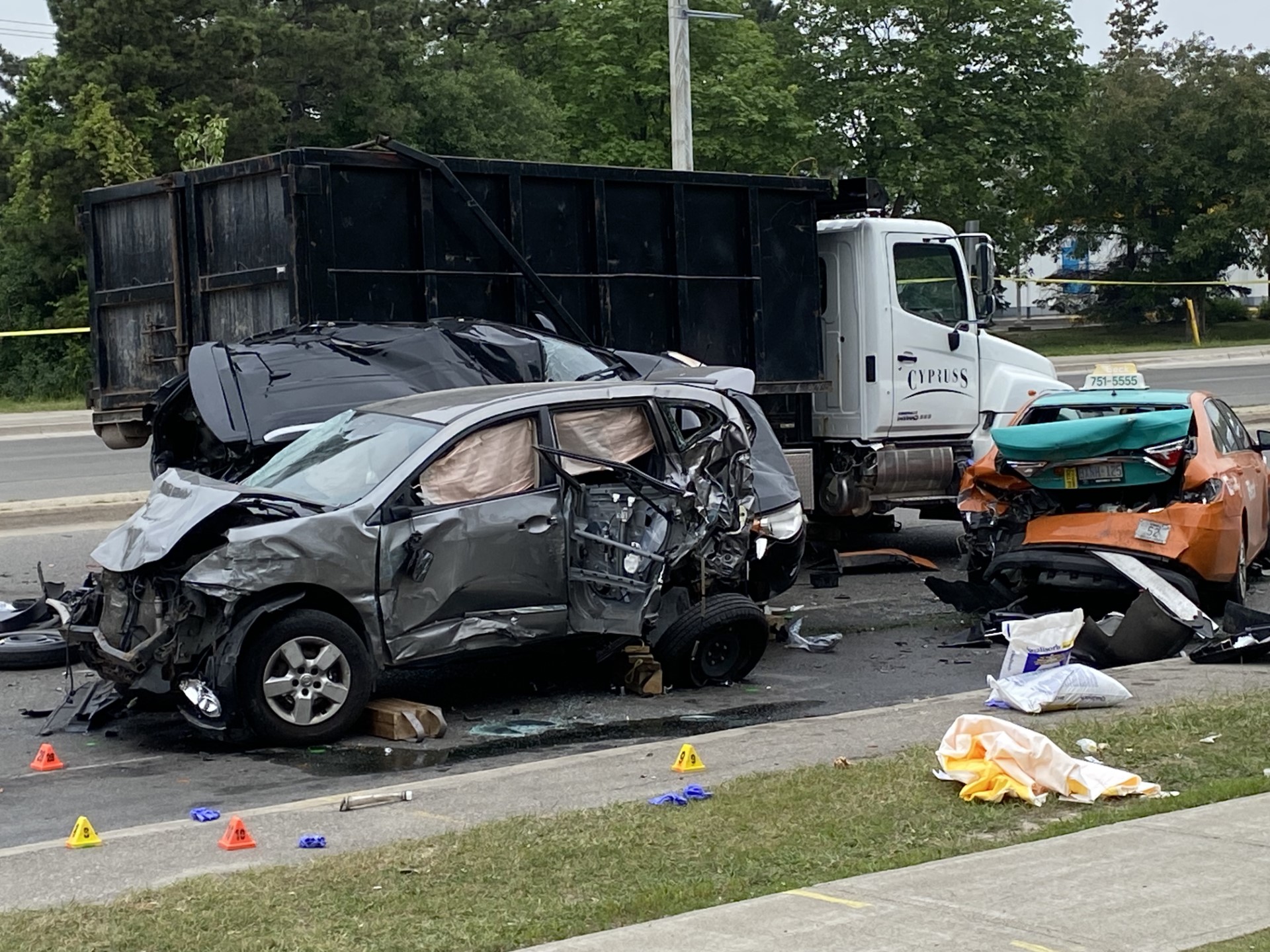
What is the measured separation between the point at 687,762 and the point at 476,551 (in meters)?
1.85

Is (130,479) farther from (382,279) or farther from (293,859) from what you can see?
(293,859)

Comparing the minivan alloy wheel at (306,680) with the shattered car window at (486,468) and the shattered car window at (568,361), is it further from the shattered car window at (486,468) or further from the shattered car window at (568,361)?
the shattered car window at (568,361)

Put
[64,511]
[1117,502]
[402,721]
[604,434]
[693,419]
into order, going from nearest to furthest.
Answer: [402,721], [604,434], [693,419], [1117,502], [64,511]

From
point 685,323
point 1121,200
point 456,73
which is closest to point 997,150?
point 1121,200

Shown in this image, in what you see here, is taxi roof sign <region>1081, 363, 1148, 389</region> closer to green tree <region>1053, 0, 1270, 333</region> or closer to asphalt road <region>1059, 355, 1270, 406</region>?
asphalt road <region>1059, 355, 1270, 406</region>

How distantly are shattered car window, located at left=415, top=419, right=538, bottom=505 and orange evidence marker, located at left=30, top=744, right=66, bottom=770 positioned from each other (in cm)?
213

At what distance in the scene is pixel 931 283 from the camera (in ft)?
48.5

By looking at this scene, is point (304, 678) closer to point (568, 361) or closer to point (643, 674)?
point (643, 674)

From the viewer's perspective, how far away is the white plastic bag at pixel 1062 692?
8.32 m

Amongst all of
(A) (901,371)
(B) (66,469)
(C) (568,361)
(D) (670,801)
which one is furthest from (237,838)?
(B) (66,469)

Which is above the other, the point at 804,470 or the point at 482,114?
the point at 482,114

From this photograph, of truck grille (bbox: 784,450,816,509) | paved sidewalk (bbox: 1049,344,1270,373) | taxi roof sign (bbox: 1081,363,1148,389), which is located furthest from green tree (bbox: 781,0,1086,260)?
taxi roof sign (bbox: 1081,363,1148,389)

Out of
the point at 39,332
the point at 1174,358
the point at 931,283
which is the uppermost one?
the point at 39,332

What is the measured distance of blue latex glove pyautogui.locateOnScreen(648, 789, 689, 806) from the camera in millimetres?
6527
